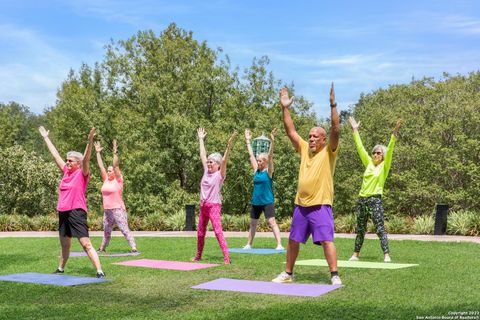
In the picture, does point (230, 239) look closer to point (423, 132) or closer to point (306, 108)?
point (423, 132)

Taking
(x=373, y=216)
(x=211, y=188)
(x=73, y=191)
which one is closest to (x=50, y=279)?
(x=73, y=191)

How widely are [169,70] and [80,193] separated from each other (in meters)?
26.5

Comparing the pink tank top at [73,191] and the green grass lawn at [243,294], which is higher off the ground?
the pink tank top at [73,191]

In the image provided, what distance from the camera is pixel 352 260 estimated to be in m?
9.95

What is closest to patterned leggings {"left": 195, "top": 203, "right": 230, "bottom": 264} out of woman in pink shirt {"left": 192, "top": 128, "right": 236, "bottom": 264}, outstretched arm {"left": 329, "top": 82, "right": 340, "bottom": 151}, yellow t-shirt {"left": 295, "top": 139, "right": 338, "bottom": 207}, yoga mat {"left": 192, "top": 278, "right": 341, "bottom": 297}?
woman in pink shirt {"left": 192, "top": 128, "right": 236, "bottom": 264}

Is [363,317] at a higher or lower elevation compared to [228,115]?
lower

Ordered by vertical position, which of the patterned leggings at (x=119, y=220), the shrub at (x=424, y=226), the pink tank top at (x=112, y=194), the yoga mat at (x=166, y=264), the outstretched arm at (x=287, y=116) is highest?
the outstretched arm at (x=287, y=116)

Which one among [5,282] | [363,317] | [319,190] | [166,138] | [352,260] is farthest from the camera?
[166,138]

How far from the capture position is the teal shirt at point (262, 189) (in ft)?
39.2

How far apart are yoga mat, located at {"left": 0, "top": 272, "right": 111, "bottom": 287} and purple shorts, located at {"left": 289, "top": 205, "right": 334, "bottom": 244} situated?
8.77 feet

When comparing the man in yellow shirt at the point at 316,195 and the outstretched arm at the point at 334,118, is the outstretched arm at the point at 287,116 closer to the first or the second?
the man in yellow shirt at the point at 316,195

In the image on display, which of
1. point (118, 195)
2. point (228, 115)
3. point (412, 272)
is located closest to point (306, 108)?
point (228, 115)

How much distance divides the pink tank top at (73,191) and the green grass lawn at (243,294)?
110cm

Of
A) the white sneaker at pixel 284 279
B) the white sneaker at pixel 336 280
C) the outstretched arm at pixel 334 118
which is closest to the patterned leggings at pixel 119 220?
the white sneaker at pixel 284 279
